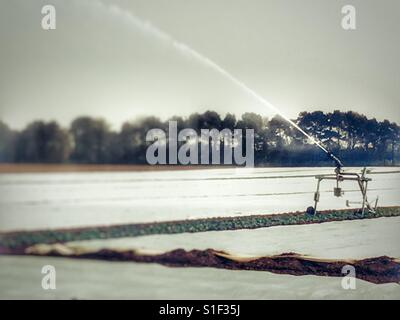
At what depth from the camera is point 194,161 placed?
15.1 ft

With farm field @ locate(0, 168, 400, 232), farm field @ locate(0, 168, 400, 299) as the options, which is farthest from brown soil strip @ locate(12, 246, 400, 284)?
farm field @ locate(0, 168, 400, 232)

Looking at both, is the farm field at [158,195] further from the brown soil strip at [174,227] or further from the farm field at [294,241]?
the farm field at [294,241]

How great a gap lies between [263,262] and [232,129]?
4.67 ft

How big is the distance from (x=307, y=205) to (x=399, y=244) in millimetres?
1203

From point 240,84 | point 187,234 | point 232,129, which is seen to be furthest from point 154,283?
point 240,84

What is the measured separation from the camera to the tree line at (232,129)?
13.7ft

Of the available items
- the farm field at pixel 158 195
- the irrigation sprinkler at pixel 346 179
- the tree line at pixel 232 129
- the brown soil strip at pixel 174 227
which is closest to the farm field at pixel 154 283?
the brown soil strip at pixel 174 227

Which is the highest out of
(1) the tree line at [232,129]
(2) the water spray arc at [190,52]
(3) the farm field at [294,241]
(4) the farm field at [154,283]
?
(2) the water spray arc at [190,52]

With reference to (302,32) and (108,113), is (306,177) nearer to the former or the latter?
(302,32)

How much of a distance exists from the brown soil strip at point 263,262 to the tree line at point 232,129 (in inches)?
34.8

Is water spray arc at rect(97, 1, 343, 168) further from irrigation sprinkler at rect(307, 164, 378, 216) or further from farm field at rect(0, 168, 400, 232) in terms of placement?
farm field at rect(0, 168, 400, 232)

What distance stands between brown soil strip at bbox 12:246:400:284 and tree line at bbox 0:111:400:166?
89cm
